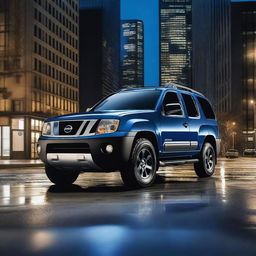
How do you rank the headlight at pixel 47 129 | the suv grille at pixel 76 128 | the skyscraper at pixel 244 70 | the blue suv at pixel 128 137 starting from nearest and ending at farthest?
the blue suv at pixel 128 137, the suv grille at pixel 76 128, the headlight at pixel 47 129, the skyscraper at pixel 244 70

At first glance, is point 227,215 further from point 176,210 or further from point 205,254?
point 205,254

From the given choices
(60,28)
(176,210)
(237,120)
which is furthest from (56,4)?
(176,210)

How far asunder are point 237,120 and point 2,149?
57280mm

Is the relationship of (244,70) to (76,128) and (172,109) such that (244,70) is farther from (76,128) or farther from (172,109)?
(76,128)

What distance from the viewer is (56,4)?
83.8m

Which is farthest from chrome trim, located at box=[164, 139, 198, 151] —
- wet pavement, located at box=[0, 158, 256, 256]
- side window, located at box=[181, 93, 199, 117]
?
wet pavement, located at box=[0, 158, 256, 256]

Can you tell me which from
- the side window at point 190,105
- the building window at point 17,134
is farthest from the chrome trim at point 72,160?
the building window at point 17,134

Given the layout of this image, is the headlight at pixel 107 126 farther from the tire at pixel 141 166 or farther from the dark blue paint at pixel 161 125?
the tire at pixel 141 166

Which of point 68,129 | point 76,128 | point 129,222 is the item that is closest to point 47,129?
point 68,129

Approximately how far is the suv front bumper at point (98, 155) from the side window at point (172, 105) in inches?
66.7

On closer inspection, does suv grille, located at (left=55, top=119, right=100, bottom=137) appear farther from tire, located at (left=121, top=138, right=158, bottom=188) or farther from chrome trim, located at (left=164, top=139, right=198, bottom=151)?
chrome trim, located at (left=164, top=139, right=198, bottom=151)

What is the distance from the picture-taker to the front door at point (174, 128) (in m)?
11.8

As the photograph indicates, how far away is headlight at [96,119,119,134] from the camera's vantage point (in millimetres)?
10406

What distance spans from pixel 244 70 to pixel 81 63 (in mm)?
58651
